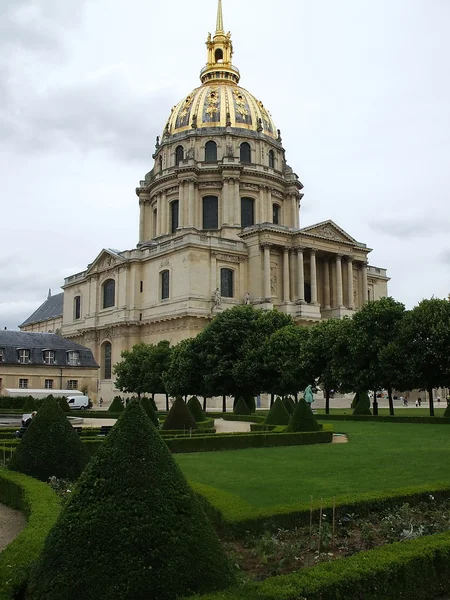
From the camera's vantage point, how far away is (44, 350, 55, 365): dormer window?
4981cm

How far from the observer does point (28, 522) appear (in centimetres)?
841

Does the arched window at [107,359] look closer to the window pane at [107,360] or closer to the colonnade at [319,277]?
the window pane at [107,360]

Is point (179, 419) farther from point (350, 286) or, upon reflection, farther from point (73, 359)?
point (350, 286)

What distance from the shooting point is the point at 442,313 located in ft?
112

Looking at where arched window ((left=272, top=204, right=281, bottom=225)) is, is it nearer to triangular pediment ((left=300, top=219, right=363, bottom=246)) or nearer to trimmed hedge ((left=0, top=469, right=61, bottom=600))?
triangular pediment ((left=300, top=219, right=363, bottom=246))

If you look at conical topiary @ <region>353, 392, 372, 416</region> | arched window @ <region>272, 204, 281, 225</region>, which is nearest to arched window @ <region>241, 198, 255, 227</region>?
arched window @ <region>272, 204, 281, 225</region>

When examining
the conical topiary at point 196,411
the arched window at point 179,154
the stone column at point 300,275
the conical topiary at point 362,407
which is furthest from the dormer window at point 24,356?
the arched window at point 179,154

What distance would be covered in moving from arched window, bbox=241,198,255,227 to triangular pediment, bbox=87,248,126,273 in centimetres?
1538

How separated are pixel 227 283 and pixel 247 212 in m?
13.2

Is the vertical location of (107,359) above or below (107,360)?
above

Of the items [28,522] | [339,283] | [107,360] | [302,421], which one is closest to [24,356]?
[107,360]

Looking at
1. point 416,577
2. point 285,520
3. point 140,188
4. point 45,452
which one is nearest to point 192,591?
point 416,577

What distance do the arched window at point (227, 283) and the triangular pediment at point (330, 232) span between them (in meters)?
9.38

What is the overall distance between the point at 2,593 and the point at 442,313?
32249 millimetres
